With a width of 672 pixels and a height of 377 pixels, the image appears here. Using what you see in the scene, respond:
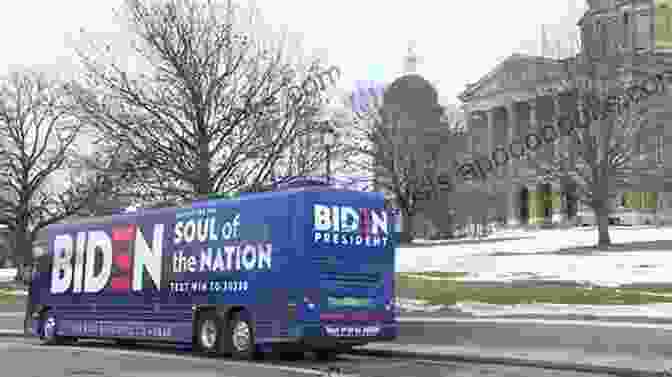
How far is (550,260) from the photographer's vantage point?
45.5 metres

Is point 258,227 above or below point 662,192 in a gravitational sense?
below

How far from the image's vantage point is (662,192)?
2943 inches

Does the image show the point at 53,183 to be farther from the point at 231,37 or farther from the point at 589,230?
the point at 231,37

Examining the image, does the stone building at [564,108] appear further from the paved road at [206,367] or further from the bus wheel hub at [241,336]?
the paved road at [206,367]

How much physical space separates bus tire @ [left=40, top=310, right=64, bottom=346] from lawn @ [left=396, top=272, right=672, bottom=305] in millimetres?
10703

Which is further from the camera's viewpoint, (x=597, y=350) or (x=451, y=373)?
(x=597, y=350)

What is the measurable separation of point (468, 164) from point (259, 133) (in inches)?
1523

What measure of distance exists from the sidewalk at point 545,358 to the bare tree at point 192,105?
476 inches

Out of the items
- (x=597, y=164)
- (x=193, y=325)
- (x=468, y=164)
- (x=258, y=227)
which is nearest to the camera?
(x=258, y=227)

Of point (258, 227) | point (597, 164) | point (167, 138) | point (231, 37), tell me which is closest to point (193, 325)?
point (258, 227)

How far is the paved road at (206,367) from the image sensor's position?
16578mm

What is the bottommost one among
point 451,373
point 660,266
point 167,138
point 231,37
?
point 451,373

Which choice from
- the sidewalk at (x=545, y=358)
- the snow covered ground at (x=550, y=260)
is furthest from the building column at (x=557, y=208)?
the sidewalk at (x=545, y=358)

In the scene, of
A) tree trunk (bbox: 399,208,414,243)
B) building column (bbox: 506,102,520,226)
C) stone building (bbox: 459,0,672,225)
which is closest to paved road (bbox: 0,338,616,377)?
stone building (bbox: 459,0,672,225)
